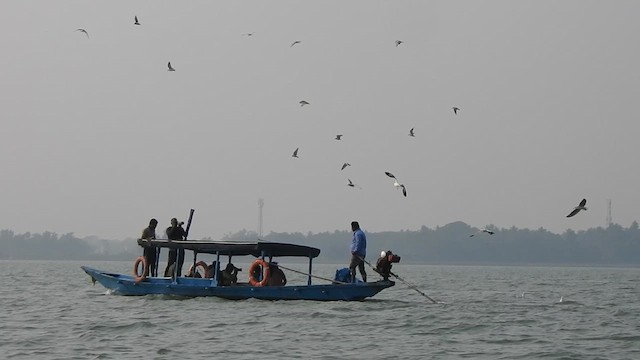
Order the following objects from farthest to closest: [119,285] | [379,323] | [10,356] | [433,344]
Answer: [119,285] → [379,323] → [433,344] → [10,356]

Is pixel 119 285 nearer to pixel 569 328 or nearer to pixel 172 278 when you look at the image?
pixel 172 278

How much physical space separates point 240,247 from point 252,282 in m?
1.45

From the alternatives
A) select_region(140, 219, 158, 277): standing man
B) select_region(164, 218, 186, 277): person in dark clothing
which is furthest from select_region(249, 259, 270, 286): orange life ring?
select_region(140, 219, 158, 277): standing man

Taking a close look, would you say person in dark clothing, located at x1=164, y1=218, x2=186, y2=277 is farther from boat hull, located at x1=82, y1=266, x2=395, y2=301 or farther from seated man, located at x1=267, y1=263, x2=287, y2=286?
seated man, located at x1=267, y1=263, x2=287, y2=286

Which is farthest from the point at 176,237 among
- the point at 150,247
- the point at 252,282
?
the point at 252,282

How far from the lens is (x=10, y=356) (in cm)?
2089

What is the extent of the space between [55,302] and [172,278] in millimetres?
6124

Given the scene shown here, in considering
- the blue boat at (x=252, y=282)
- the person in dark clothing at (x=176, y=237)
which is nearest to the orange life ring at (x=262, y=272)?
the blue boat at (x=252, y=282)

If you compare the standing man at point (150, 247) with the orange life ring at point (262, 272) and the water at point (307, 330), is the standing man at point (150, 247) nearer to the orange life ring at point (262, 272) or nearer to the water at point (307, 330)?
the water at point (307, 330)

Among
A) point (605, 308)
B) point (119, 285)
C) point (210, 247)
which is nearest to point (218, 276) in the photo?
point (210, 247)

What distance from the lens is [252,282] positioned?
1282 inches

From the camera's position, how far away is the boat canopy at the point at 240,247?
3164 centimetres

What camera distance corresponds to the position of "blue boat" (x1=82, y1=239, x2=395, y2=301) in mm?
31734

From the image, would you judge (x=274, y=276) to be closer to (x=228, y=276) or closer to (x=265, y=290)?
(x=265, y=290)
